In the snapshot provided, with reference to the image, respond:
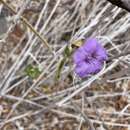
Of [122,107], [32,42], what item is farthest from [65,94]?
[122,107]

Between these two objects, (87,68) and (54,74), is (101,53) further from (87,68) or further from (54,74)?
(54,74)

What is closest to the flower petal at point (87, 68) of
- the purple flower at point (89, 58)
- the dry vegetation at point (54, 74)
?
the purple flower at point (89, 58)

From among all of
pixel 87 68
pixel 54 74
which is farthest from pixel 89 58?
pixel 54 74

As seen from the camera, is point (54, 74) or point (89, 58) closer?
point (89, 58)

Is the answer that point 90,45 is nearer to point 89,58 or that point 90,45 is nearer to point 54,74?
point 89,58

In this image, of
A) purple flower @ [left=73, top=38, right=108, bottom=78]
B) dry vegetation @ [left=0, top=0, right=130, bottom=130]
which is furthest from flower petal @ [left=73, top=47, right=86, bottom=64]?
dry vegetation @ [left=0, top=0, right=130, bottom=130]

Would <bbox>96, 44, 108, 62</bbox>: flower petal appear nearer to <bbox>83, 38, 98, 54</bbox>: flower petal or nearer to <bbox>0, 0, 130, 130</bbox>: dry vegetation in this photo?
<bbox>83, 38, 98, 54</bbox>: flower petal
